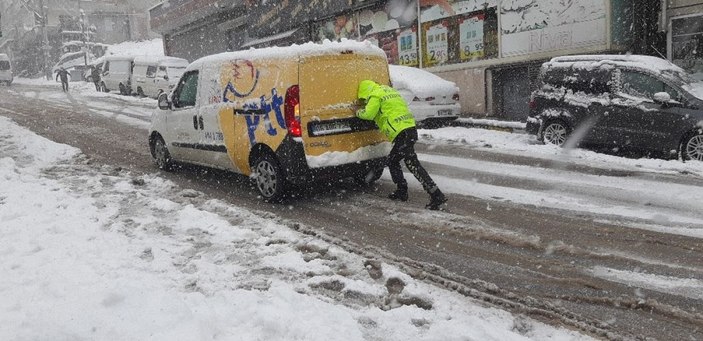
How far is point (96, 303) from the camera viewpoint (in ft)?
12.4

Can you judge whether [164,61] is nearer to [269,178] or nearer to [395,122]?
[269,178]

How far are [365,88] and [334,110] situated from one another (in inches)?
19.0

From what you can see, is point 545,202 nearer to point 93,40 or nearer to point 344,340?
point 344,340

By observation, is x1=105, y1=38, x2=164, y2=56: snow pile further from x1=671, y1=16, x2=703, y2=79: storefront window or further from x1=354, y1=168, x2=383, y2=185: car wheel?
x1=354, y1=168, x2=383, y2=185: car wheel

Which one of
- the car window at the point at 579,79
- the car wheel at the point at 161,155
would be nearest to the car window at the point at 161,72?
the car wheel at the point at 161,155

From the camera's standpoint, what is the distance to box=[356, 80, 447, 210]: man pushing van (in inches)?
259

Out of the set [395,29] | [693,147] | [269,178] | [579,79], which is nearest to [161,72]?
[395,29]

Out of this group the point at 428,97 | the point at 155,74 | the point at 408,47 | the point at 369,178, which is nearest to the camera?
the point at 369,178

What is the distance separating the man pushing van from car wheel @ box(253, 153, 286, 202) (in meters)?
1.27

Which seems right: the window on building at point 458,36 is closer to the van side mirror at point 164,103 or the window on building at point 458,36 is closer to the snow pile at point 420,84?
the snow pile at point 420,84

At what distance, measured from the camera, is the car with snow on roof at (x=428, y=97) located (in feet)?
44.5

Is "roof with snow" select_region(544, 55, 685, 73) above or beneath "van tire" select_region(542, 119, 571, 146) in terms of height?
above

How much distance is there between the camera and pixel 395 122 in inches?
259

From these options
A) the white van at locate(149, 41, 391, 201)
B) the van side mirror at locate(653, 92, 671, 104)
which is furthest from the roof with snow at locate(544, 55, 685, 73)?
the white van at locate(149, 41, 391, 201)
